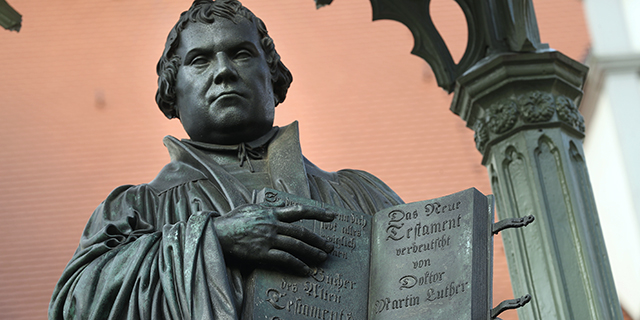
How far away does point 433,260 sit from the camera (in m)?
3.02

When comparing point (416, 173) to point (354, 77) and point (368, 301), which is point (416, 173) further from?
point (368, 301)

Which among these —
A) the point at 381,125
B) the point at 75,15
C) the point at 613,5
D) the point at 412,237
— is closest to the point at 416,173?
the point at 381,125

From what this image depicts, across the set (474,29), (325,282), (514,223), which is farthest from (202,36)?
(474,29)

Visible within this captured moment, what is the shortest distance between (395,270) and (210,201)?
0.65 m

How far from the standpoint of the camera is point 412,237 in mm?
3074

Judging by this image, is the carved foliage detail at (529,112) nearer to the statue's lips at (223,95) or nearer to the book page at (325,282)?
the statue's lips at (223,95)

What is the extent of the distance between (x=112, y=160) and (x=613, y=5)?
→ 228 inches

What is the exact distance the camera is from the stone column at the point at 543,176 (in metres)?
5.15

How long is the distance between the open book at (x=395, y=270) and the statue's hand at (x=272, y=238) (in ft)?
0.15

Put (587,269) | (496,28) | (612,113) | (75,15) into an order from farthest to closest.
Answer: (75,15), (612,113), (496,28), (587,269)

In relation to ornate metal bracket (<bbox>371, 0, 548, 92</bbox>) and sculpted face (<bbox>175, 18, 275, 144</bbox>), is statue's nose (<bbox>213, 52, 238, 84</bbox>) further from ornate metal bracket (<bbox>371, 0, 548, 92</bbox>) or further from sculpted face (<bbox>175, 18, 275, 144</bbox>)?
ornate metal bracket (<bbox>371, 0, 548, 92</bbox>)

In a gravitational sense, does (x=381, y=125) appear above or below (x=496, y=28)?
above

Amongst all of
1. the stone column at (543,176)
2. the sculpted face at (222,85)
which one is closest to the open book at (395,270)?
the sculpted face at (222,85)

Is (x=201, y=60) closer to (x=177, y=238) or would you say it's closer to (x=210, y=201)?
(x=210, y=201)
